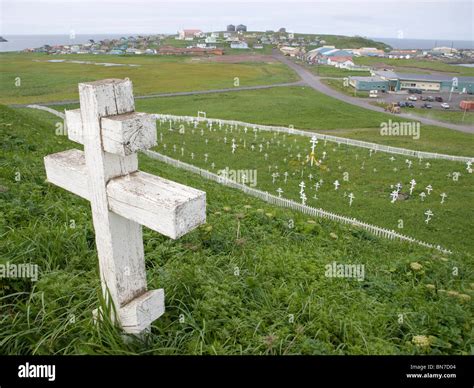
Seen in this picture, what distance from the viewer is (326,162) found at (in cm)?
2094

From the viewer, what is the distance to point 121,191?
9.07 feet

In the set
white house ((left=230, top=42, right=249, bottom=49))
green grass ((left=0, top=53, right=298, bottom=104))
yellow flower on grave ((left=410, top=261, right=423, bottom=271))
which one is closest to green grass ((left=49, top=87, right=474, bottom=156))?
green grass ((left=0, top=53, right=298, bottom=104))

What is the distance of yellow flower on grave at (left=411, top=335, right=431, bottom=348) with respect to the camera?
13.8 ft

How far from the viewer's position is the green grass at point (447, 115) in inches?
1467

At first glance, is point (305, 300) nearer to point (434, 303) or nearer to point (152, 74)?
point (434, 303)

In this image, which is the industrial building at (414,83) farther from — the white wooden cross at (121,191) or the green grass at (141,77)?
the white wooden cross at (121,191)

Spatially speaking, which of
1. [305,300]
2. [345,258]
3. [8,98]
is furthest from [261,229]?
[8,98]

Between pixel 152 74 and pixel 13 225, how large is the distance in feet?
217

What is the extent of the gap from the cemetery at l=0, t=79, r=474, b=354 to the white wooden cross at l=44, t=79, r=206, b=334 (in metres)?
0.01

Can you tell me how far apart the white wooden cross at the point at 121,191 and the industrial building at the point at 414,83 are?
5873cm

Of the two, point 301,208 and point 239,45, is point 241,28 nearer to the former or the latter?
point 239,45

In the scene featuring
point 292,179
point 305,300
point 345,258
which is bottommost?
point 292,179

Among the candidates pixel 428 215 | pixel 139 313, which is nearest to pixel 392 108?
pixel 428 215
